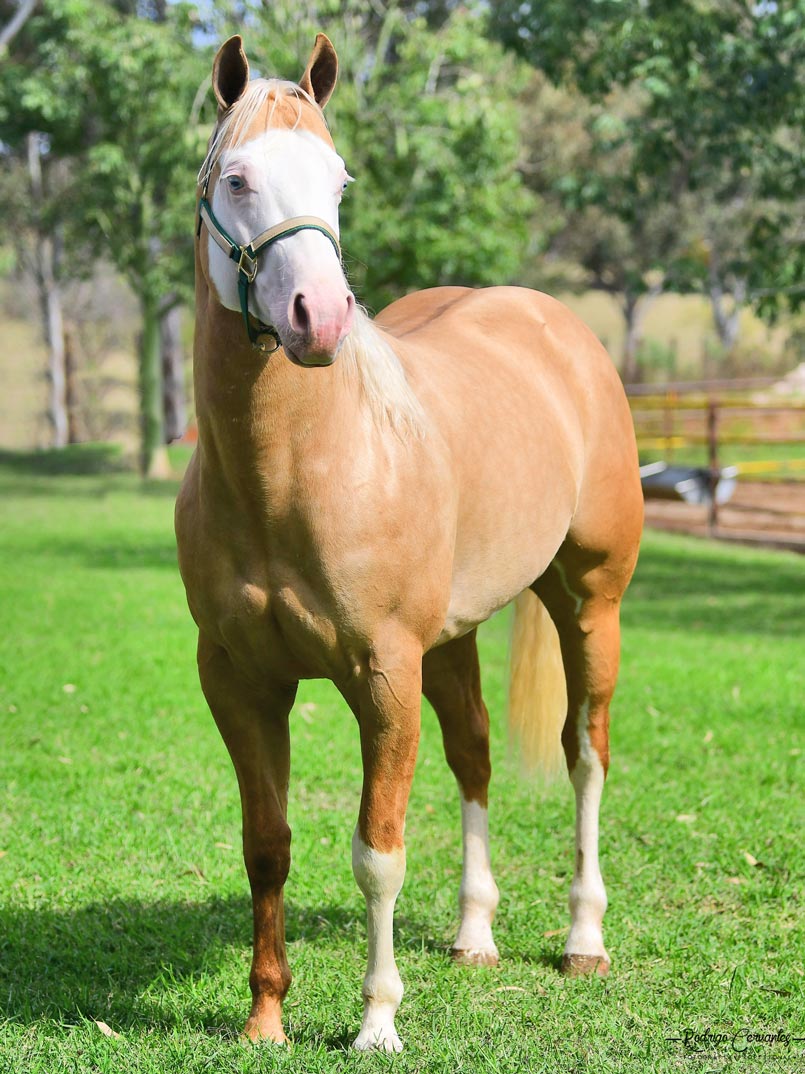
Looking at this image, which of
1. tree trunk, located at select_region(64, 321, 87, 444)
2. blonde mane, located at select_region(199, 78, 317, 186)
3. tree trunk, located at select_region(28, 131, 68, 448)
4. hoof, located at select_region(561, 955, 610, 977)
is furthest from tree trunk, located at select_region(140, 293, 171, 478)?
blonde mane, located at select_region(199, 78, 317, 186)

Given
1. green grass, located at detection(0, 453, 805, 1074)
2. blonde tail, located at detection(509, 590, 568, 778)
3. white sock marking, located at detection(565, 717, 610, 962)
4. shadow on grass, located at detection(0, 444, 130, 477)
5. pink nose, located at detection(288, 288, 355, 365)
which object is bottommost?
shadow on grass, located at detection(0, 444, 130, 477)

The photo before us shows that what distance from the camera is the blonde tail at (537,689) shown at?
13.0ft

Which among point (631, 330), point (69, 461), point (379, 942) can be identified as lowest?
point (69, 461)

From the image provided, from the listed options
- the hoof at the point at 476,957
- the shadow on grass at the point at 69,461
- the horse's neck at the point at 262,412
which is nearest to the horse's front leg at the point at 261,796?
the horse's neck at the point at 262,412

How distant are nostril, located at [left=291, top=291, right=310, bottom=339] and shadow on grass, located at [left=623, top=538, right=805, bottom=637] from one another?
23.6ft

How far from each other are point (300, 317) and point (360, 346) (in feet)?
1.64

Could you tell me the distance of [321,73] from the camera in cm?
264

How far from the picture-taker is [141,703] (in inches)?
262

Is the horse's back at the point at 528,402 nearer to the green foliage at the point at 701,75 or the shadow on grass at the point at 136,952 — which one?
the shadow on grass at the point at 136,952

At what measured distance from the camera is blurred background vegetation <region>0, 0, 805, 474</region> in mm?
9750

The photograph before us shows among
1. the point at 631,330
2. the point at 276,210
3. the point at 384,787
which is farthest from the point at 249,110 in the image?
the point at 631,330

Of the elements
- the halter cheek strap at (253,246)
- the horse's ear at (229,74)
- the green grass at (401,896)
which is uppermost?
the horse's ear at (229,74)

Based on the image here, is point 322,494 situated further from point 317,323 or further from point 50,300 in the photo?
point 50,300

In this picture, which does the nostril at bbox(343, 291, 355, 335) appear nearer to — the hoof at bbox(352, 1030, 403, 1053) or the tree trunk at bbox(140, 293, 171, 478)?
the hoof at bbox(352, 1030, 403, 1053)
